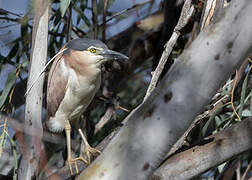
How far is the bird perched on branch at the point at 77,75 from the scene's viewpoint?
2010 mm

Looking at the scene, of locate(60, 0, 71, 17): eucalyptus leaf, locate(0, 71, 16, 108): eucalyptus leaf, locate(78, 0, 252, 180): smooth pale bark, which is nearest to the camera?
locate(78, 0, 252, 180): smooth pale bark

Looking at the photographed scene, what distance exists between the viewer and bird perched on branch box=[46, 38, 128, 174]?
2.01m

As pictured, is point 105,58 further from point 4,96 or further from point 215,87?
point 215,87

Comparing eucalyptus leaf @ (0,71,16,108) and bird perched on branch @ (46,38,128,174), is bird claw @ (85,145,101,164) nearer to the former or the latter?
bird perched on branch @ (46,38,128,174)

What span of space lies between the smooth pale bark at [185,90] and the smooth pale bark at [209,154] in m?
0.31

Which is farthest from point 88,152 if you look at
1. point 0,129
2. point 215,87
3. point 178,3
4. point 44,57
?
point 215,87

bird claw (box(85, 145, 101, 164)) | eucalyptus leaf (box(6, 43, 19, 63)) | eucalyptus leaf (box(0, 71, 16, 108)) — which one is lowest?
bird claw (box(85, 145, 101, 164))

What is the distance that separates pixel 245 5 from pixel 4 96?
130 centimetres

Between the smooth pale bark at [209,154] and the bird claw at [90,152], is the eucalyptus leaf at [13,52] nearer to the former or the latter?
the bird claw at [90,152]

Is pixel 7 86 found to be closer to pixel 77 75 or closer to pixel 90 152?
pixel 77 75

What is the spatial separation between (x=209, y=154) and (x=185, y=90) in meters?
0.39

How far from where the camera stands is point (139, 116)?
3.70 ft

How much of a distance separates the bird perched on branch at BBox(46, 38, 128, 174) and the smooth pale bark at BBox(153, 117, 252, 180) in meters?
0.70

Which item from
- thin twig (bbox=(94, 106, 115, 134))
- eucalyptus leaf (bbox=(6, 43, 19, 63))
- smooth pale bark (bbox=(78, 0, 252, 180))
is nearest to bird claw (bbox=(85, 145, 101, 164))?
thin twig (bbox=(94, 106, 115, 134))
